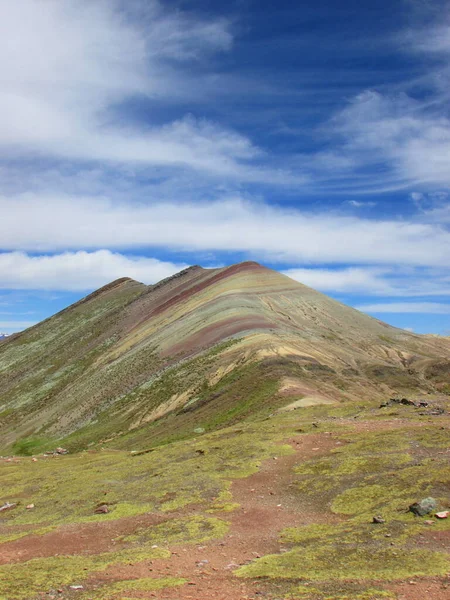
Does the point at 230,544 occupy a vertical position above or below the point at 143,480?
below

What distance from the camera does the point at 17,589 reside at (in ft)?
52.5

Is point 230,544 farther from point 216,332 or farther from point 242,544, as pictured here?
point 216,332

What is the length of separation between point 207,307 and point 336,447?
71640 millimetres

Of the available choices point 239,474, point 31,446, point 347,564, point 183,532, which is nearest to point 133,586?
point 183,532

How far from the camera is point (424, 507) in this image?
64.1 feet

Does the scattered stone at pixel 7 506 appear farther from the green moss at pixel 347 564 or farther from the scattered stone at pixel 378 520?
the scattered stone at pixel 378 520

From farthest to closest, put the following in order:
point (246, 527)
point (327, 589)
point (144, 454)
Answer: point (144, 454) < point (246, 527) < point (327, 589)

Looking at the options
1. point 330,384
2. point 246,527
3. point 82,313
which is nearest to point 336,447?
point 246,527

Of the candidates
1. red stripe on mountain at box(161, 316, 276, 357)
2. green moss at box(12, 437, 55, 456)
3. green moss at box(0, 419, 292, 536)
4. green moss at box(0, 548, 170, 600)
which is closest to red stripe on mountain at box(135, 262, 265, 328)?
red stripe on mountain at box(161, 316, 276, 357)

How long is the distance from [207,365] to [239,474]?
4121 cm

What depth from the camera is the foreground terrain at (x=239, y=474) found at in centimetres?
1620

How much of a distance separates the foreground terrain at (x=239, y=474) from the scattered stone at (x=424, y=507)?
208mm

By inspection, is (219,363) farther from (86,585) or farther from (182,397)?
(86,585)

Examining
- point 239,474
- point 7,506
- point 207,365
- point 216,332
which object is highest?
point 216,332
